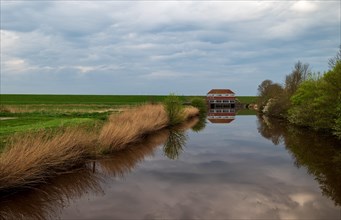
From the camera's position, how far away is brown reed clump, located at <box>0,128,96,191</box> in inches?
351

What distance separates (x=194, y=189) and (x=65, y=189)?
3855mm

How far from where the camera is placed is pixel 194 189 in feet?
34.2

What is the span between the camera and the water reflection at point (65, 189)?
8.03 meters

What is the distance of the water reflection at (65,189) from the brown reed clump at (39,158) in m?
0.33

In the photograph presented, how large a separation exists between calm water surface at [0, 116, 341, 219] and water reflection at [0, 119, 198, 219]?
0.02m

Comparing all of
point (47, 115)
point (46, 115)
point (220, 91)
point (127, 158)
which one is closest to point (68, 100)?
point (220, 91)

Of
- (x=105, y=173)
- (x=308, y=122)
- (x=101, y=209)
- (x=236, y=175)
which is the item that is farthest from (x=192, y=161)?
(x=308, y=122)

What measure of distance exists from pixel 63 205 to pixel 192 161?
7.63 m

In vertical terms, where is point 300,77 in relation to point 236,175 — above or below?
above

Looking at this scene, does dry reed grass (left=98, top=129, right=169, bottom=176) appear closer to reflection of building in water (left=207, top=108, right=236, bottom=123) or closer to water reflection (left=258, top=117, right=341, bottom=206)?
water reflection (left=258, top=117, right=341, bottom=206)

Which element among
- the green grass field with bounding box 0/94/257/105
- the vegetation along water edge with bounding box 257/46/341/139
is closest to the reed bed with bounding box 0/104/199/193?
the vegetation along water edge with bounding box 257/46/341/139

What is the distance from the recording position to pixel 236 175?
12.4 meters

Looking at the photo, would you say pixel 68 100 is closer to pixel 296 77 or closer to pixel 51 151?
pixel 296 77

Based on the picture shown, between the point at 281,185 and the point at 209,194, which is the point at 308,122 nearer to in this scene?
the point at 281,185
